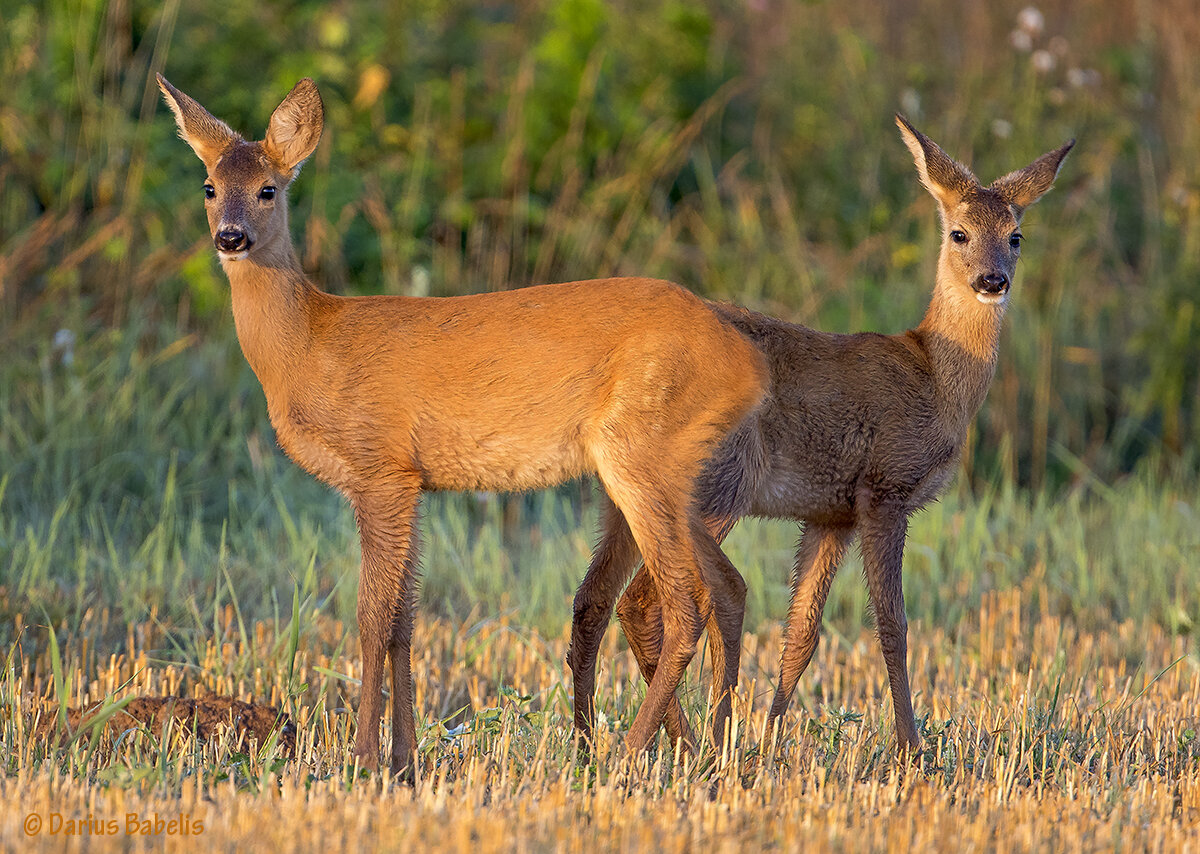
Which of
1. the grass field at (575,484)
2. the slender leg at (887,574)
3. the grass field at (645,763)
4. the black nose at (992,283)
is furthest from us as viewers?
the black nose at (992,283)

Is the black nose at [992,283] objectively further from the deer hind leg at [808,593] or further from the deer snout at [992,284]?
the deer hind leg at [808,593]

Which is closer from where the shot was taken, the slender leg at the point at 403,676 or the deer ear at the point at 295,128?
the slender leg at the point at 403,676

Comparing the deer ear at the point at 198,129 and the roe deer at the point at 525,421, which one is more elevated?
the deer ear at the point at 198,129

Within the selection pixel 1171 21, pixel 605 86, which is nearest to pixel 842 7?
pixel 1171 21

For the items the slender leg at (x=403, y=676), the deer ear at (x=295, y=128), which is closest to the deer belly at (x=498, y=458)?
the slender leg at (x=403, y=676)

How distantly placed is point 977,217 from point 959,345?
2.02 ft

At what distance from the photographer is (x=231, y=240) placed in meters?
5.13

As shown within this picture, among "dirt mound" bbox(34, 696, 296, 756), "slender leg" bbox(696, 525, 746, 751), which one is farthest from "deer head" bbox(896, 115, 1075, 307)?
"dirt mound" bbox(34, 696, 296, 756)

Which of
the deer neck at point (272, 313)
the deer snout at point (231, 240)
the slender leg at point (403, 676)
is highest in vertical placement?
the deer snout at point (231, 240)

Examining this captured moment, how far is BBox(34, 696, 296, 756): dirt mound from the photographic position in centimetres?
494

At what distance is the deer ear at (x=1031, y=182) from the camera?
6.37 metres

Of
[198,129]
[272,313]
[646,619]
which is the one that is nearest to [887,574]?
[646,619]

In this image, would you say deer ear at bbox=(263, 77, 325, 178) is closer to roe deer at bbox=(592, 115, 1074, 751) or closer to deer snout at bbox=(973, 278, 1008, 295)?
roe deer at bbox=(592, 115, 1074, 751)

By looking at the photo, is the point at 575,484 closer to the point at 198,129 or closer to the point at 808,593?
the point at 808,593
